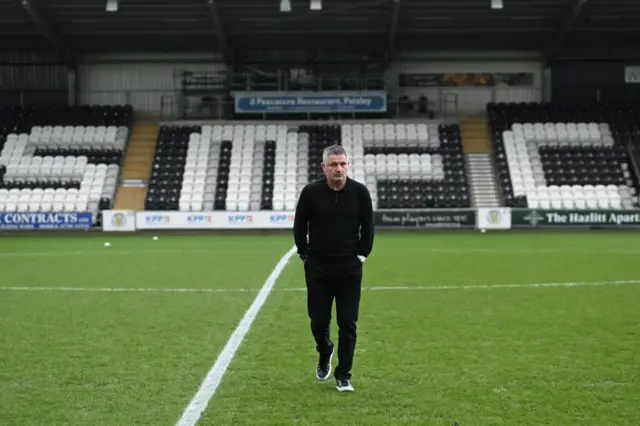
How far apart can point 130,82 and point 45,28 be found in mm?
6716

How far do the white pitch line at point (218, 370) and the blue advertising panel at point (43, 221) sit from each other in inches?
829

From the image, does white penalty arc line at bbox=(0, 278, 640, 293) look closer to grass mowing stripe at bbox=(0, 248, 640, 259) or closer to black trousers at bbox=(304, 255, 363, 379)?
black trousers at bbox=(304, 255, 363, 379)

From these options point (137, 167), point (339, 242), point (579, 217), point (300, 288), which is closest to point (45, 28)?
point (137, 167)

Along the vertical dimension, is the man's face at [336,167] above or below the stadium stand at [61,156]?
below

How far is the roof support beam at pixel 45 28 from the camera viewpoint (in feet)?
112

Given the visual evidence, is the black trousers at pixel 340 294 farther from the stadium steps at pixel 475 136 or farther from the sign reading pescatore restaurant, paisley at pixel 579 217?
the stadium steps at pixel 475 136

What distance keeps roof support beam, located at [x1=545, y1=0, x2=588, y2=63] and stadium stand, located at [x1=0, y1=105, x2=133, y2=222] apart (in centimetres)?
2047

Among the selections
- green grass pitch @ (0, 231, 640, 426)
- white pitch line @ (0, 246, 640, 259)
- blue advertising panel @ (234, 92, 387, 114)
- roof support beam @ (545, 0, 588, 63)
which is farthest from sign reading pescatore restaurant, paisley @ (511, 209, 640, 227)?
green grass pitch @ (0, 231, 640, 426)

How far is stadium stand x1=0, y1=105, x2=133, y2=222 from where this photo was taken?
34969 mm

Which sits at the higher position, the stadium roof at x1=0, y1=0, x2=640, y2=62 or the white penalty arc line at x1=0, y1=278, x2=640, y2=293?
the stadium roof at x1=0, y1=0, x2=640, y2=62

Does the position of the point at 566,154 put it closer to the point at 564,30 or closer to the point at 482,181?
the point at 482,181

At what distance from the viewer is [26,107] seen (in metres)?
41.3

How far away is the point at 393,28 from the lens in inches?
1431

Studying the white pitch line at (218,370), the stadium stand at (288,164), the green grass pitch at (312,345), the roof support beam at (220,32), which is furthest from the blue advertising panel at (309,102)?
the white pitch line at (218,370)
